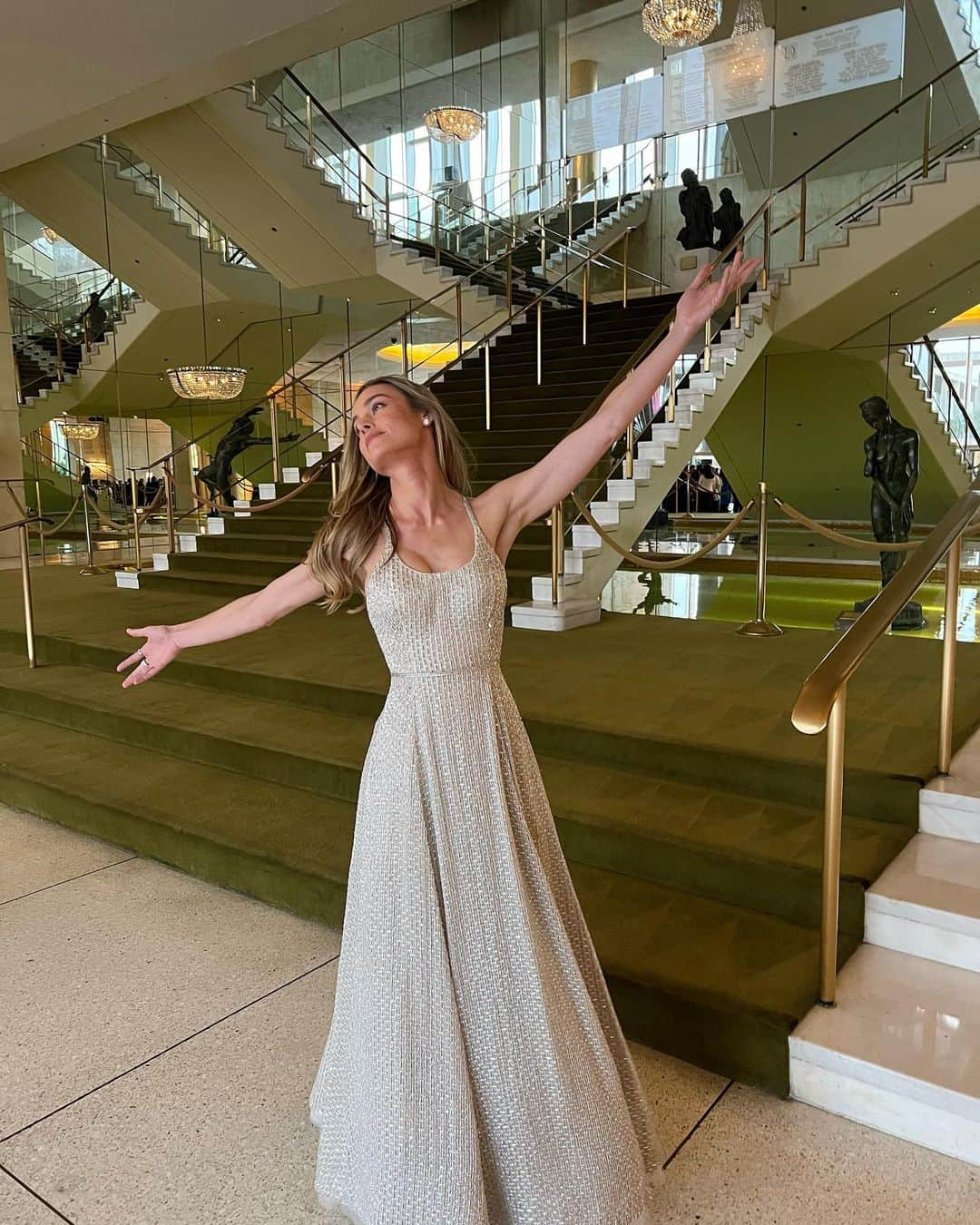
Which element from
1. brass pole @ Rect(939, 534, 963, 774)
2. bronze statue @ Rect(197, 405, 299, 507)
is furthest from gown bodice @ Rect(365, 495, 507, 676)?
bronze statue @ Rect(197, 405, 299, 507)

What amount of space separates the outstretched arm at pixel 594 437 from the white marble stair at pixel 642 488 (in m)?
4.03

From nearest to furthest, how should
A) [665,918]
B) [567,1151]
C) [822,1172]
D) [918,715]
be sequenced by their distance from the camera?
→ [567,1151]
[822,1172]
[665,918]
[918,715]

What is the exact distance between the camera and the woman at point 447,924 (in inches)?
66.2

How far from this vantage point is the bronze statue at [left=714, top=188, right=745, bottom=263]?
12.6 meters

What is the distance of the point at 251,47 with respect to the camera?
280 inches

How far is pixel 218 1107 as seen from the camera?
226 cm

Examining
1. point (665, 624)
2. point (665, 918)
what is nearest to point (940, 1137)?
point (665, 918)

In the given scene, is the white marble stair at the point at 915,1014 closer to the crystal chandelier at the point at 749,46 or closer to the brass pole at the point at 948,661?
the brass pole at the point at 948,661

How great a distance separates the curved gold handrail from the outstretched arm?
73 centimetres

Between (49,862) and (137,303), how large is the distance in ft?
39.5

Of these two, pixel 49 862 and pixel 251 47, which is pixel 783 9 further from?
pixel 49 862

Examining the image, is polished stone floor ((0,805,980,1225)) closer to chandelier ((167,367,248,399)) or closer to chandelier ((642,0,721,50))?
chandelier ((167,367,248,399))

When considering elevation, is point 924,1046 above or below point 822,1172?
above

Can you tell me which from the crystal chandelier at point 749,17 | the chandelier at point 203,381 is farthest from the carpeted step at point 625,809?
the crystal chandelier at point 749,17
